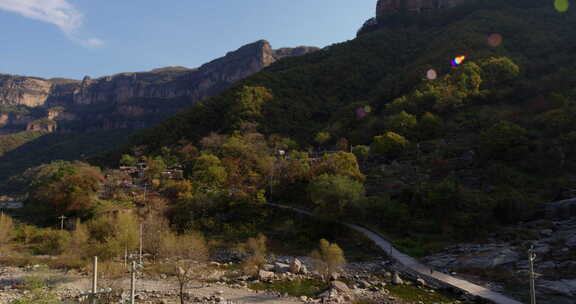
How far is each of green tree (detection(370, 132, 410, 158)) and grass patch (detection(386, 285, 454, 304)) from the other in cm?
2971

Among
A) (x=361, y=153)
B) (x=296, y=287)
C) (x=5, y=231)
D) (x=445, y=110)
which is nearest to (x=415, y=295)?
(x=296, y=287)

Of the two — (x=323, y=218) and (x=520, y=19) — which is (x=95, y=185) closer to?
(x=323, y=218)

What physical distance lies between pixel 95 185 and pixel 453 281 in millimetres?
39800

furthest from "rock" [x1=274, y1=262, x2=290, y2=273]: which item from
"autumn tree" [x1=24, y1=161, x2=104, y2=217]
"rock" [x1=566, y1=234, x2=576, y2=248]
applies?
"autumn tree" [x1=24, y1=161, x2=104, y2=217]

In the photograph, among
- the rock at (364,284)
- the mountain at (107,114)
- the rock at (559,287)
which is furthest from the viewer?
the mountain at (107,114)

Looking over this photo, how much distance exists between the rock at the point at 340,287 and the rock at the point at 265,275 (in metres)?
4.39

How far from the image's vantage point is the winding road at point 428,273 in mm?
17595

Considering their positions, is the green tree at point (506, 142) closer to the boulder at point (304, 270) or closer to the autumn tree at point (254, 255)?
the autumn tree at point (254, 255)

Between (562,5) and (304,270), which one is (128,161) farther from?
(562,5)

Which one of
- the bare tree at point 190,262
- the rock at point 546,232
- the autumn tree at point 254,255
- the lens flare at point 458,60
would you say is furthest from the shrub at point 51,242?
the lens flare at point 458,60

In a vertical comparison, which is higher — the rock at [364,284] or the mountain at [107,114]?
the mountain at [107,114]

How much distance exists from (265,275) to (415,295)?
949cm

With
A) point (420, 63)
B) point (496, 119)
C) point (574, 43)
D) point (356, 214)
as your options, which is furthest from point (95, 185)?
point (574, 43)

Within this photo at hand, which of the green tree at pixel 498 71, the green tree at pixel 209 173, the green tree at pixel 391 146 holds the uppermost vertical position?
the green tree at pixel 498 71
